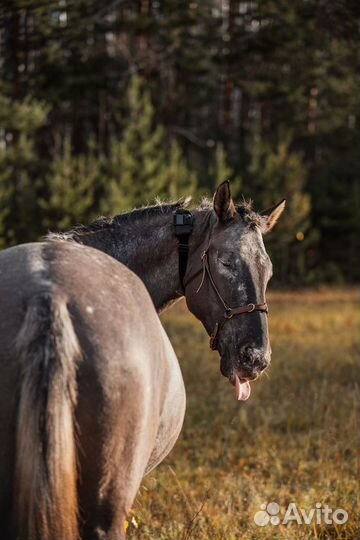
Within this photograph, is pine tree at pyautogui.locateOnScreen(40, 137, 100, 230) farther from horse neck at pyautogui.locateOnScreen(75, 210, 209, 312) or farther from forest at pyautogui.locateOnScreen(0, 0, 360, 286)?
horse neck at pyautogui.locateOnScreen(75, 210, 209, 312)

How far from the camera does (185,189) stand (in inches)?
761

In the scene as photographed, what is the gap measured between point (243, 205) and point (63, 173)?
15231 millimetres

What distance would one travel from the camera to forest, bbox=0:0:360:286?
18281mm

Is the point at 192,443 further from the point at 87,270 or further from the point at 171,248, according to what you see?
the point at 87,270

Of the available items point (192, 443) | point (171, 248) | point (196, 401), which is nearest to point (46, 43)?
point (196, 401)

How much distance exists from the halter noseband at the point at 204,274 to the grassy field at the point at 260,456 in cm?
59

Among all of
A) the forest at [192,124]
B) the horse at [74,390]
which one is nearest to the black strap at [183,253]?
the horse at [74,390]

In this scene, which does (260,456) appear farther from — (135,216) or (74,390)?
(74,390)

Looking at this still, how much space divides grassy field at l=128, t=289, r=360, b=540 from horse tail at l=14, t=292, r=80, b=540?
1.72m

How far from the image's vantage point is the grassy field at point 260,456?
4.39m

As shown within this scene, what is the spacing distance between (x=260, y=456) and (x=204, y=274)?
3.28 meters

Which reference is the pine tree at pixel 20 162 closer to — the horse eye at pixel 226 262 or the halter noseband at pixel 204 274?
the halter noseband at pixel 204 274

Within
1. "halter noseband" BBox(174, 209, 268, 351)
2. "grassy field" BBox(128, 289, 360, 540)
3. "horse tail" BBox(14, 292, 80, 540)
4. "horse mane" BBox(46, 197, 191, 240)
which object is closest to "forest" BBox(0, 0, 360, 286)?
"grassy field" BBox(128, 289, 360, 540)

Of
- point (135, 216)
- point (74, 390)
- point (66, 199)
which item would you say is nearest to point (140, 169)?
point (66, 199)
